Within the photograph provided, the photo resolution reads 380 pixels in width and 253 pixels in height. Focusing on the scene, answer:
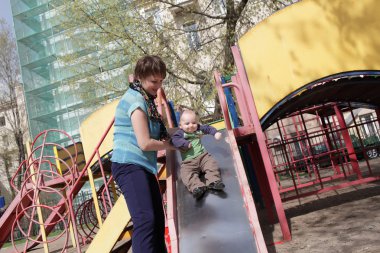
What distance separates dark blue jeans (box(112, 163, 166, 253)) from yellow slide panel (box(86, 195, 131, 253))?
4.54 ft

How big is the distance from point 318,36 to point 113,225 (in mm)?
3458

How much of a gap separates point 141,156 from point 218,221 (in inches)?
46.1

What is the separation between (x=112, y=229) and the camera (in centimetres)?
354

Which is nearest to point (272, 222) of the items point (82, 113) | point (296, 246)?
point (296, 246)

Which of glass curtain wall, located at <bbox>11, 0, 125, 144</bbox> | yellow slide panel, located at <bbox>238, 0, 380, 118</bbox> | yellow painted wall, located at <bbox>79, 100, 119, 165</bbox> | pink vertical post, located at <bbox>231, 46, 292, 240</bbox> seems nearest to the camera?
pink vertical post, located at <bbox>231, 46, 292, 240</bbox>

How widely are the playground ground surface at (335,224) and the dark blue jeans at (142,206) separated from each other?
2.04 metres

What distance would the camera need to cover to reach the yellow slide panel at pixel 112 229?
3500 millimetres

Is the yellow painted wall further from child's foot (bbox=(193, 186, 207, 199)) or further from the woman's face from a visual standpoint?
the woman's face

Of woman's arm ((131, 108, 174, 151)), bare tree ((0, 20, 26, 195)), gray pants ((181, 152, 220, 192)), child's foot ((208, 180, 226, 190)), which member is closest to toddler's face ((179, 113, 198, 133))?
gray pants ((181, 152, 220, 192))

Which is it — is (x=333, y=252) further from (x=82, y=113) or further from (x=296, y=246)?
(x=82, y=113)

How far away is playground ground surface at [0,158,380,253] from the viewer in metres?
3.57

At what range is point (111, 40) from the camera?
10570mm

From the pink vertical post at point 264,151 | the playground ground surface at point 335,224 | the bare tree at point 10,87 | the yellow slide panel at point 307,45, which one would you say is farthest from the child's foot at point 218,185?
the bare tree at point 10,87

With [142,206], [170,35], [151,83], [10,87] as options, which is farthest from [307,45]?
[10,87]
